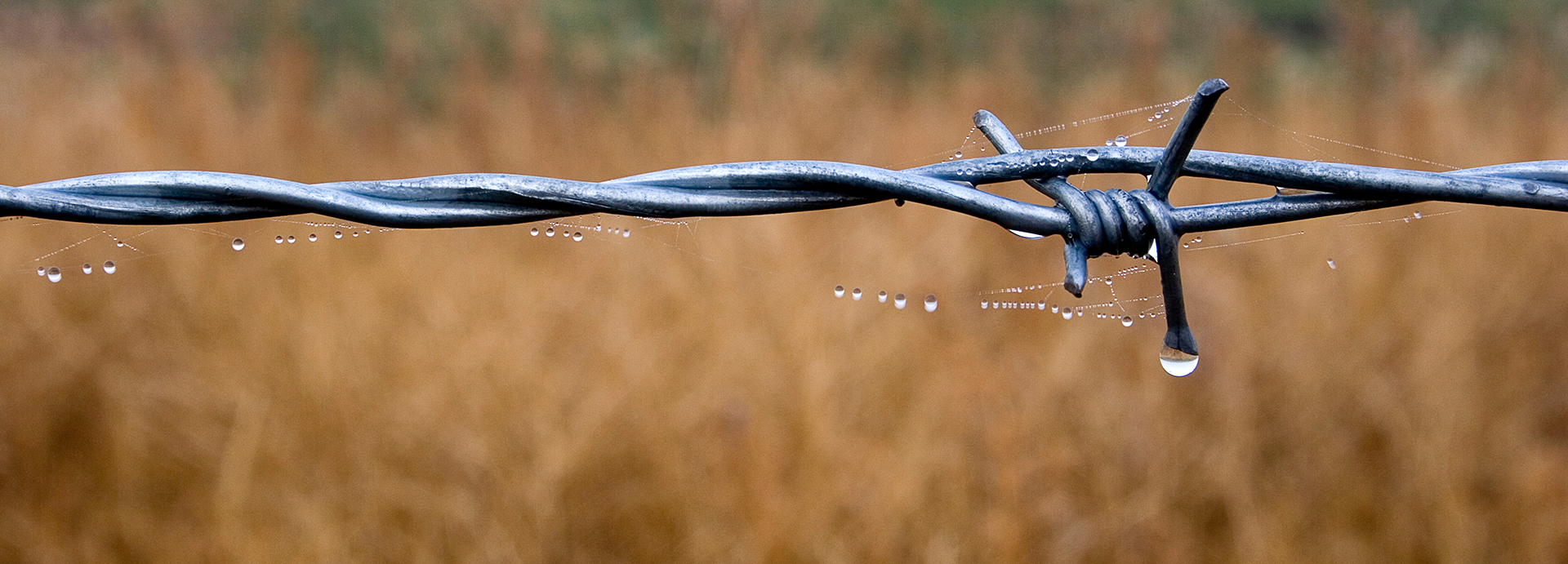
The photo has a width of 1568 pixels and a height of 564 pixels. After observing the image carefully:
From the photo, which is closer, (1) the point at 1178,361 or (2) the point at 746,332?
(1) the point at 1178,361

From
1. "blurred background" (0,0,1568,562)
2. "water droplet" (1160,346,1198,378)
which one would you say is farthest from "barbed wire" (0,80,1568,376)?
"blurred background" (0,0,1568,562)

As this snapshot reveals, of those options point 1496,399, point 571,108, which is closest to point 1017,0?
point 571,108

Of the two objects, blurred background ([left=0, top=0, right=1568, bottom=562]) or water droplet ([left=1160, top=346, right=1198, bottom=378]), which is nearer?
water droplet ([left=1160, top=346, right=1198, bottom=378])

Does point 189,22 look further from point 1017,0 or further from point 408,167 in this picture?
point 1017,0

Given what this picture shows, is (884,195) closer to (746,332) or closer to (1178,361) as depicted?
(1178,361)

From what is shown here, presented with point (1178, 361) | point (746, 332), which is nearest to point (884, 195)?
point (1178, 361)

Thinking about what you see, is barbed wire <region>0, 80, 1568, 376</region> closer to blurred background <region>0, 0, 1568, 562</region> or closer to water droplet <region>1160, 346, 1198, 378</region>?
water droplet <region>1160, 346, 1198, 378</region>
